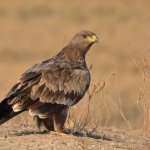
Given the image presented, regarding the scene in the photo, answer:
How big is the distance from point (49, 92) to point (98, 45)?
10794 mm

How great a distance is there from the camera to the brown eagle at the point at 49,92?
1070 centimetres

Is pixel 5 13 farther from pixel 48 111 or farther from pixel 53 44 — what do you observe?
pixel 48 111

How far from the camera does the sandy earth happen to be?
10.3 m

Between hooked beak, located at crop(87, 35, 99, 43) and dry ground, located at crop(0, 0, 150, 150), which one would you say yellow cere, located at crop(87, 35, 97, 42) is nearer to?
hooked beak, located at crop(87, 35, 99, 43)

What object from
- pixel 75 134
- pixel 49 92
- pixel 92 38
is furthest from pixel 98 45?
pixel 49 92

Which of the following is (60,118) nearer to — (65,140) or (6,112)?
(65,140)

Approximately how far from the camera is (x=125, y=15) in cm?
4459

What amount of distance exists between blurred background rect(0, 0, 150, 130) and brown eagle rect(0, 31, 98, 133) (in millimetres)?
823

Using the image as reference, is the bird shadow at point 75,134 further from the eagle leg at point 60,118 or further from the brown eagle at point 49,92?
the eagle leg at point 60,118

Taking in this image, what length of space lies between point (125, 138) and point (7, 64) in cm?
1573

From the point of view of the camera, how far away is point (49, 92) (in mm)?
10906

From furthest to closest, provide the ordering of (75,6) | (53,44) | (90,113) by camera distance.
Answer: (75,6) < (53,44) < (90,113)

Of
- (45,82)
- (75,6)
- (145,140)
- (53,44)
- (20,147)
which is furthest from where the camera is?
(75,6)

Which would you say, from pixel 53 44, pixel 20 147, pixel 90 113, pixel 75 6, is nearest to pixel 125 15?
pixel 75 6
